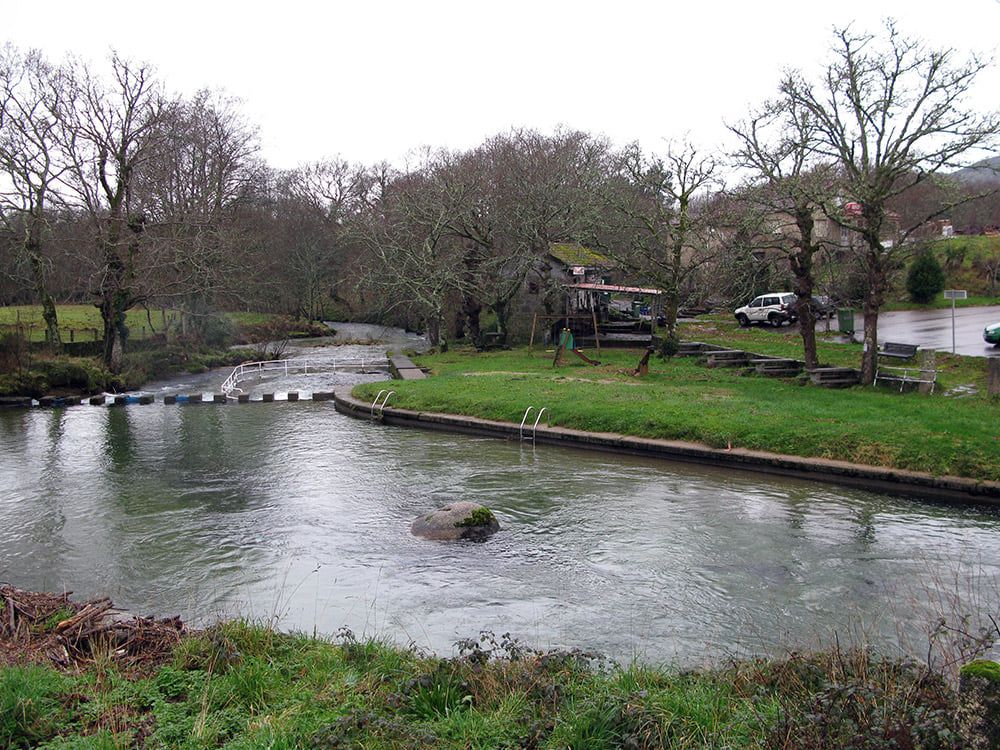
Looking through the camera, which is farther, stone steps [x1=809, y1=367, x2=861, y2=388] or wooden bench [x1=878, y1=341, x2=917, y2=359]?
wooden bench [x1=878, y1=341, x2=917, y2=359]

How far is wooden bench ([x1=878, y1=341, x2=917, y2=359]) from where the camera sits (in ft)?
76.1

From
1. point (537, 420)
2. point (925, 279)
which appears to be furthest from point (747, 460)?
point (925, 279)

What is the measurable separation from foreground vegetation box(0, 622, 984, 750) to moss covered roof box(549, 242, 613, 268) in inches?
1330

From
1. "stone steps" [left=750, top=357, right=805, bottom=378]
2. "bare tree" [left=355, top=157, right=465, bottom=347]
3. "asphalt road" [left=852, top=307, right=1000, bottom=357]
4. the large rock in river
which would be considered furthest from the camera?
"bare tree" [left=355, top=157, right=465, bottom=347]

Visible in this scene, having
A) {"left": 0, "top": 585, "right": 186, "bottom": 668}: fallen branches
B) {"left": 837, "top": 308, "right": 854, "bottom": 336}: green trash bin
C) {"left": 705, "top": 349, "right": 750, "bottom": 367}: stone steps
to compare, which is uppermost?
{"left": 837, "top": 308, "right": 854, "bottom": 336}: green trash bin

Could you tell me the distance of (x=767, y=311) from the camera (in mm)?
43688

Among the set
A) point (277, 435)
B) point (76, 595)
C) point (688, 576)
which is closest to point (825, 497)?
point (688, 576)

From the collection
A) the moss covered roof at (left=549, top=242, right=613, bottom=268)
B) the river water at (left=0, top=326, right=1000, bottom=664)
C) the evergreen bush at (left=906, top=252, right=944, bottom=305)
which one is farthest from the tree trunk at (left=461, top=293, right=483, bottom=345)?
the evergreen bush at (left=906, top=252, right=944, bottom=305)

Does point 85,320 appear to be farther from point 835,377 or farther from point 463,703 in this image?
point 463,703

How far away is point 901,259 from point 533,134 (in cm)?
3328

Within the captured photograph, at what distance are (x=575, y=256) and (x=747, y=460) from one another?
2808cm

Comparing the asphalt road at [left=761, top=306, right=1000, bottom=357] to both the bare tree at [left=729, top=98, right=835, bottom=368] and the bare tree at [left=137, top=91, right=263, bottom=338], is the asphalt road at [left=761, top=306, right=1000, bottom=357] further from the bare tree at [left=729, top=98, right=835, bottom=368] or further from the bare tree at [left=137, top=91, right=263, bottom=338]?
the bare tree at [left=137, top=91, right=263, bottom=338]

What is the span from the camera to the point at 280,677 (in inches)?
231

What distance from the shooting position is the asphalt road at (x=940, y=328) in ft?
89.5
